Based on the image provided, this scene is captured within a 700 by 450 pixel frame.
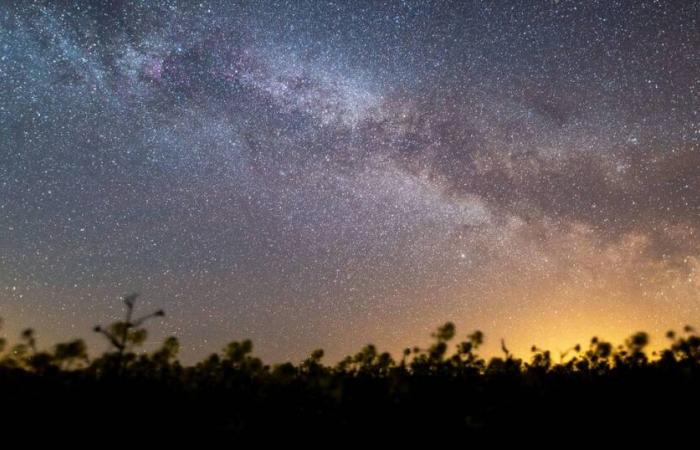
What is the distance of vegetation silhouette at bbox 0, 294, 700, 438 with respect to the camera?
6180 mm

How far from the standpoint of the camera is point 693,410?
7254 millimetres

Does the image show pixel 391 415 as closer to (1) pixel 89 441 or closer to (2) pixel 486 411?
(2) pixel 486 411

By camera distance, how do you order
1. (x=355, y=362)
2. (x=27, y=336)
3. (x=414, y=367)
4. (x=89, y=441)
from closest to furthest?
1. (x=89, y=441)
2. (x=27, y=336)
3. (x=414, y=367)
4. (x=355, y=362)

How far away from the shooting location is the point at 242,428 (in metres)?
5.49

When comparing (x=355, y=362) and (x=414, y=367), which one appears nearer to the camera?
(x=414, y=367)

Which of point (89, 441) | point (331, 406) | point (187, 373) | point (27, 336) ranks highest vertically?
point (27, 336)

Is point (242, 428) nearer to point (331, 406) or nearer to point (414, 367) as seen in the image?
point (331, 406)

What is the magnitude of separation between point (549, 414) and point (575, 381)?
3800 millimetres

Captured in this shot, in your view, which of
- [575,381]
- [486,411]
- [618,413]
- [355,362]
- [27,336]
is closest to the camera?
[486,411]

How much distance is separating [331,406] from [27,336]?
4690 mm

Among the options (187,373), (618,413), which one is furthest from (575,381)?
(187,373)

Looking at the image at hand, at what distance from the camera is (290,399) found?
7.58m

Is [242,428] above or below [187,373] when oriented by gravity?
below

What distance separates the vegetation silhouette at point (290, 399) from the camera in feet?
20.3
